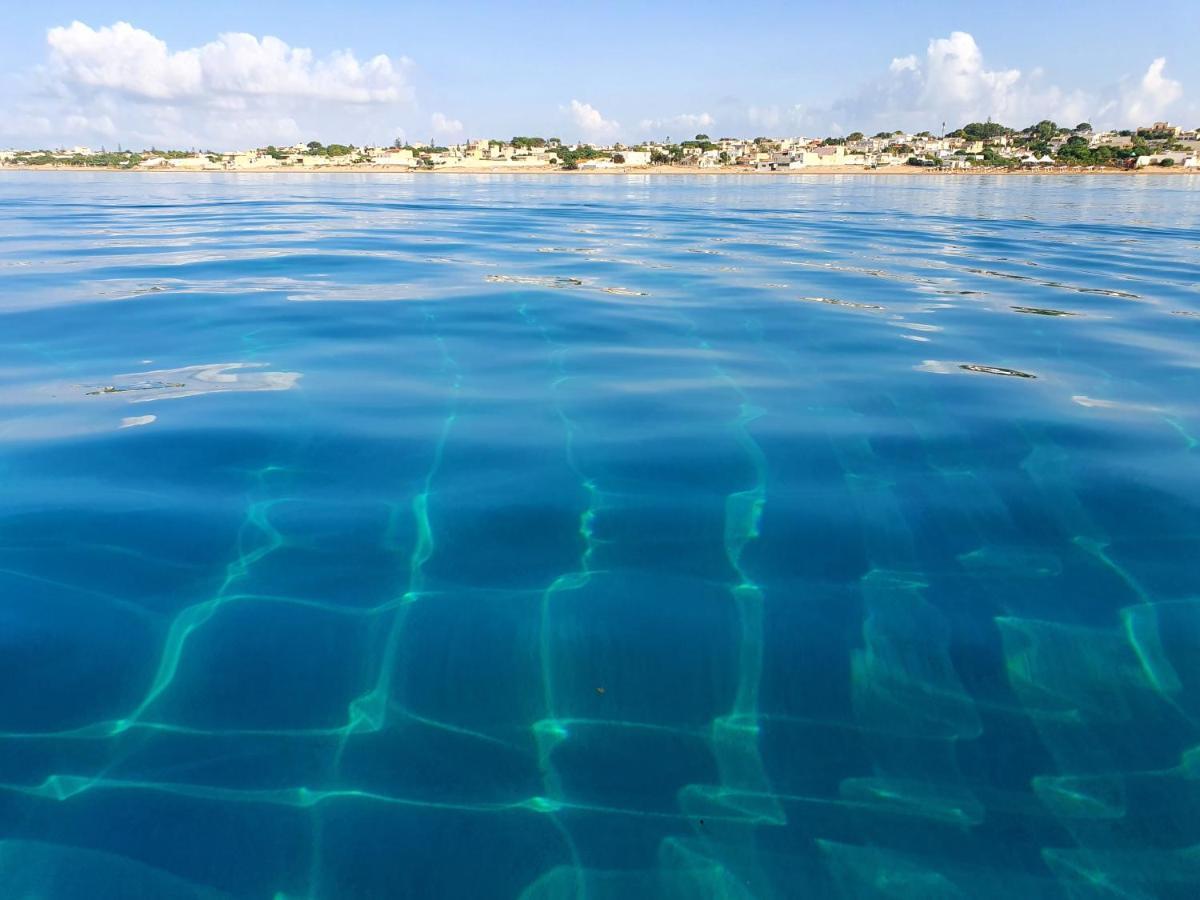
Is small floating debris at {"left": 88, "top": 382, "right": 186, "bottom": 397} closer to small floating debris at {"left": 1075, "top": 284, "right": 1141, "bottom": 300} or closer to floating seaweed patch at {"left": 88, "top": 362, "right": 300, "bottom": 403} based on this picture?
floating seaweed patch at {"left": 88, "top": 362, "right": 300, "bottom": 403}

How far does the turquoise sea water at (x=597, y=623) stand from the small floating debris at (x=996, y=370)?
0.05 meters

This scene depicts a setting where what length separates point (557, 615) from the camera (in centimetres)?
244

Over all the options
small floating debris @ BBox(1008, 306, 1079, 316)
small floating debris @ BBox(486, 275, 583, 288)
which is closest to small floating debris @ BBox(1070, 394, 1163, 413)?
small floating debris @ BBox(1008, 306, 1079, 316)

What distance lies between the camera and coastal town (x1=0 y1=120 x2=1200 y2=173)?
78.5 metres

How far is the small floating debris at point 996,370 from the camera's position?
4.79 meters

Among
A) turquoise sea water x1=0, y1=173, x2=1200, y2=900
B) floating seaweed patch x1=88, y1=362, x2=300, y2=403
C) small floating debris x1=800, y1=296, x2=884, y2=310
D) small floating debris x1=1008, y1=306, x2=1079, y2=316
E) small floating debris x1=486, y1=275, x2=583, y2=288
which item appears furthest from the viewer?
small floating debris x1=486, y1=275, x2=583, y2=288

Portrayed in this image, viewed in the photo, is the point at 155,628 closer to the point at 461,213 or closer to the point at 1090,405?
the point at 1090,405

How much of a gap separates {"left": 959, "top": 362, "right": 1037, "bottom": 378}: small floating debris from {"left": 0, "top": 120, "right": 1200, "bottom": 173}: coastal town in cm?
7701

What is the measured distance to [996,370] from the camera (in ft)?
16.0

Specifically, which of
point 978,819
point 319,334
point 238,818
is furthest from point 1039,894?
point 319,334

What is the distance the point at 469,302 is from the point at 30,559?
194 inches

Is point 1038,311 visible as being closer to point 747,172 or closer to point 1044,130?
point 747,172

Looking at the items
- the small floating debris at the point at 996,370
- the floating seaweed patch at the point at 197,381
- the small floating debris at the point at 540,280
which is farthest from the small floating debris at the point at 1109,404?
the small floating debris at the point at 540,280

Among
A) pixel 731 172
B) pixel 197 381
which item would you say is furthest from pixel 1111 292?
pixel 731 172
